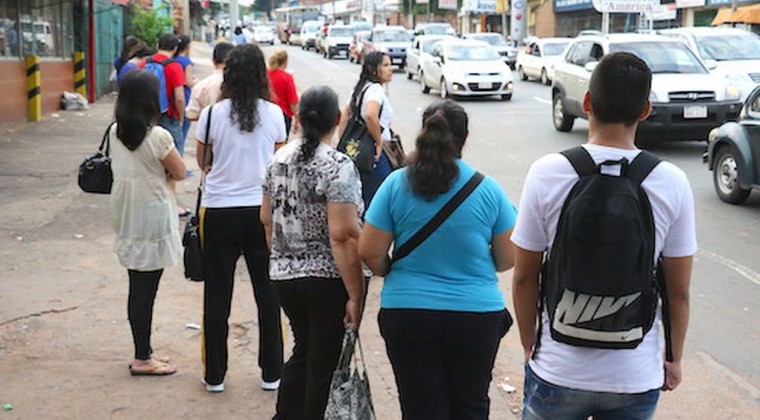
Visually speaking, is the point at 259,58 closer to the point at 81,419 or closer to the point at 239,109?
the point at 239,109

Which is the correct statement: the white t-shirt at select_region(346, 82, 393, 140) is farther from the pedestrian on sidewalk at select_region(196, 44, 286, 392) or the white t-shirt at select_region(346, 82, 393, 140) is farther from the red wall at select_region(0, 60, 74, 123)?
the red wall at select_region(0, 60, 74, 123)

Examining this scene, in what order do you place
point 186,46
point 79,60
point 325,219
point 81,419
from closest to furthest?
point 325,219 → point 81,419 → point 186,46 → point 79,60

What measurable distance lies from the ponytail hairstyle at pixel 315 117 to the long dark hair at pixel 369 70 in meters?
2.85

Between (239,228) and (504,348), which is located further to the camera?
(504,348)

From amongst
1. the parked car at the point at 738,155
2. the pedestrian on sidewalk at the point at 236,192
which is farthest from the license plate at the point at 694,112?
the pedestrian on sidewalk at the point at 236,192

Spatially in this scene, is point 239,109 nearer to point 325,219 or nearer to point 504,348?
point 325,219

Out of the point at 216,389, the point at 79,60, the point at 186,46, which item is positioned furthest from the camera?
the point at 79,60

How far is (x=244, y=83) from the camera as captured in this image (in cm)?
482

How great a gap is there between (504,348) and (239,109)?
7.87 feet

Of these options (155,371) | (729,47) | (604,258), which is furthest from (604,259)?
(729,47)

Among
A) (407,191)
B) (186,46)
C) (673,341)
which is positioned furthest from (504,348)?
(186,46)

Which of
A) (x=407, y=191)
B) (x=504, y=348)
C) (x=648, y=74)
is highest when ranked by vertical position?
(x=648, y=74)

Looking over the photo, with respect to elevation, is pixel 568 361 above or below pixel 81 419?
above

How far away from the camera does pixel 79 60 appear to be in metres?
21.1
